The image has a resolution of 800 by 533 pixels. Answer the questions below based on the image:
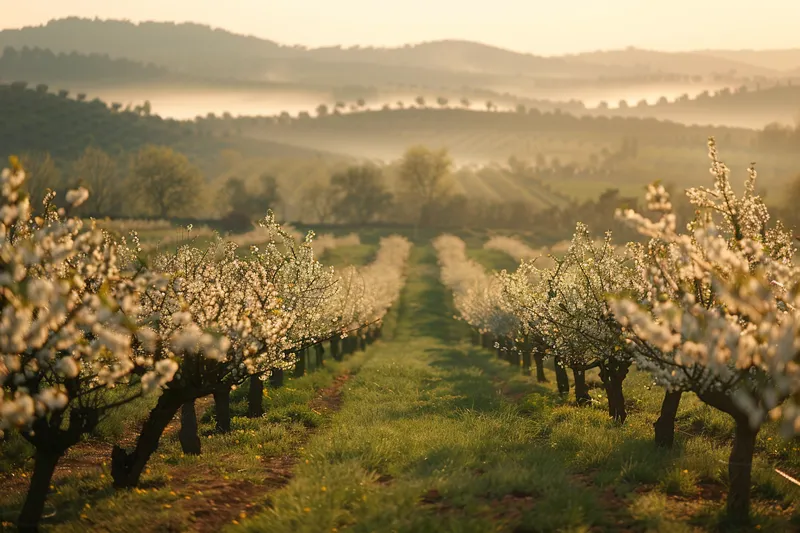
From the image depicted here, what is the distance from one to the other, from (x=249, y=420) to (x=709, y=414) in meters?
17.8

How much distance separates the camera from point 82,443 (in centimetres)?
2439

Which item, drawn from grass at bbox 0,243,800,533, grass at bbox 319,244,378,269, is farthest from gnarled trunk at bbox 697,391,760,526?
grass at bbox 319,244,378,269

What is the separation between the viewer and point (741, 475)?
14.9 meters

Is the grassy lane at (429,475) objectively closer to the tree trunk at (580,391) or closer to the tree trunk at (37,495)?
the tree trunk at (580,391)

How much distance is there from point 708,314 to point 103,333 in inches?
410

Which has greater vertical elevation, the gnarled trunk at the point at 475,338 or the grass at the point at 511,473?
the grass at the point at 511,473

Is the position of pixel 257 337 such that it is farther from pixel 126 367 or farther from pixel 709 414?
pixel 709 414

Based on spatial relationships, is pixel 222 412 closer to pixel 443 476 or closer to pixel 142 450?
pixel 142 450

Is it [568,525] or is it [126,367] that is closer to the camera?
[126,367]

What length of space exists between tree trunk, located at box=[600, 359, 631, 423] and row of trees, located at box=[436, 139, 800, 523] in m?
0.05

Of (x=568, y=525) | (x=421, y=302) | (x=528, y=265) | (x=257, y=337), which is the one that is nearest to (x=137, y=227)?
(x=421, y=302)

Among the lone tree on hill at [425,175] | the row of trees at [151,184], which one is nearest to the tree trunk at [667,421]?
the row of trees at [151,184]

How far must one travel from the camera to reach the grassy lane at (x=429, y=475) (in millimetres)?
14102

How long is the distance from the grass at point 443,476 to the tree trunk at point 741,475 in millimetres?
474
